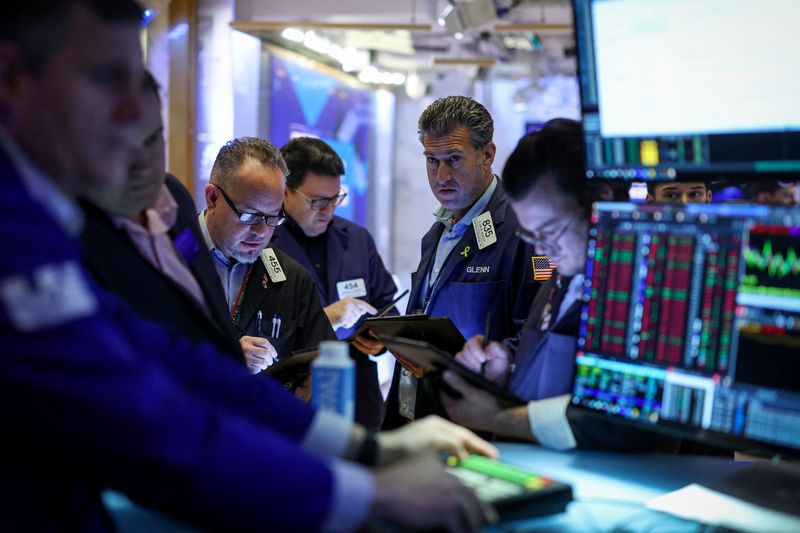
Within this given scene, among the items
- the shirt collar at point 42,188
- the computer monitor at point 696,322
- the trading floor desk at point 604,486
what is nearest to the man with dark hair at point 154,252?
the shirt collar at point 42,188

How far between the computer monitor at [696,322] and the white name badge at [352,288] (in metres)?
2.59

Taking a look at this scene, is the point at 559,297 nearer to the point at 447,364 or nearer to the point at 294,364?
the point at 447,364

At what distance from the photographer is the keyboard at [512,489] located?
1.27 meters

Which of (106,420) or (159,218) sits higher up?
(159,218)

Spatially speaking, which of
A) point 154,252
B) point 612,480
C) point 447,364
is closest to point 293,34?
point 154,252

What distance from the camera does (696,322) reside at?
1.43m

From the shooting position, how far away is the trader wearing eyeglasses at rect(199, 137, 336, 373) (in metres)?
2.94

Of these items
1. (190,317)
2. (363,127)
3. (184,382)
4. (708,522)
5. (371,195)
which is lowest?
(708,522)

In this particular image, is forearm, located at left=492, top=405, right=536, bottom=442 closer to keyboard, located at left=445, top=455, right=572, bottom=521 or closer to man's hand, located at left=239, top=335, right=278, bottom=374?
keyboard, located at left=445, top=455, right=572, bottom=521

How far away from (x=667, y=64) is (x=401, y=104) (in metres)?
7.86

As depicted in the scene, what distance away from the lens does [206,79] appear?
6.06 meters

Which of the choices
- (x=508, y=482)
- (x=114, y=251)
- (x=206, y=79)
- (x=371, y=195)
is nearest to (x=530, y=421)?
(x=508, y=482)

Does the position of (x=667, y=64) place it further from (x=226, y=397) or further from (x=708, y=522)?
(x=226, y=397)

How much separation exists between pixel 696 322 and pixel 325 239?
2.88m
